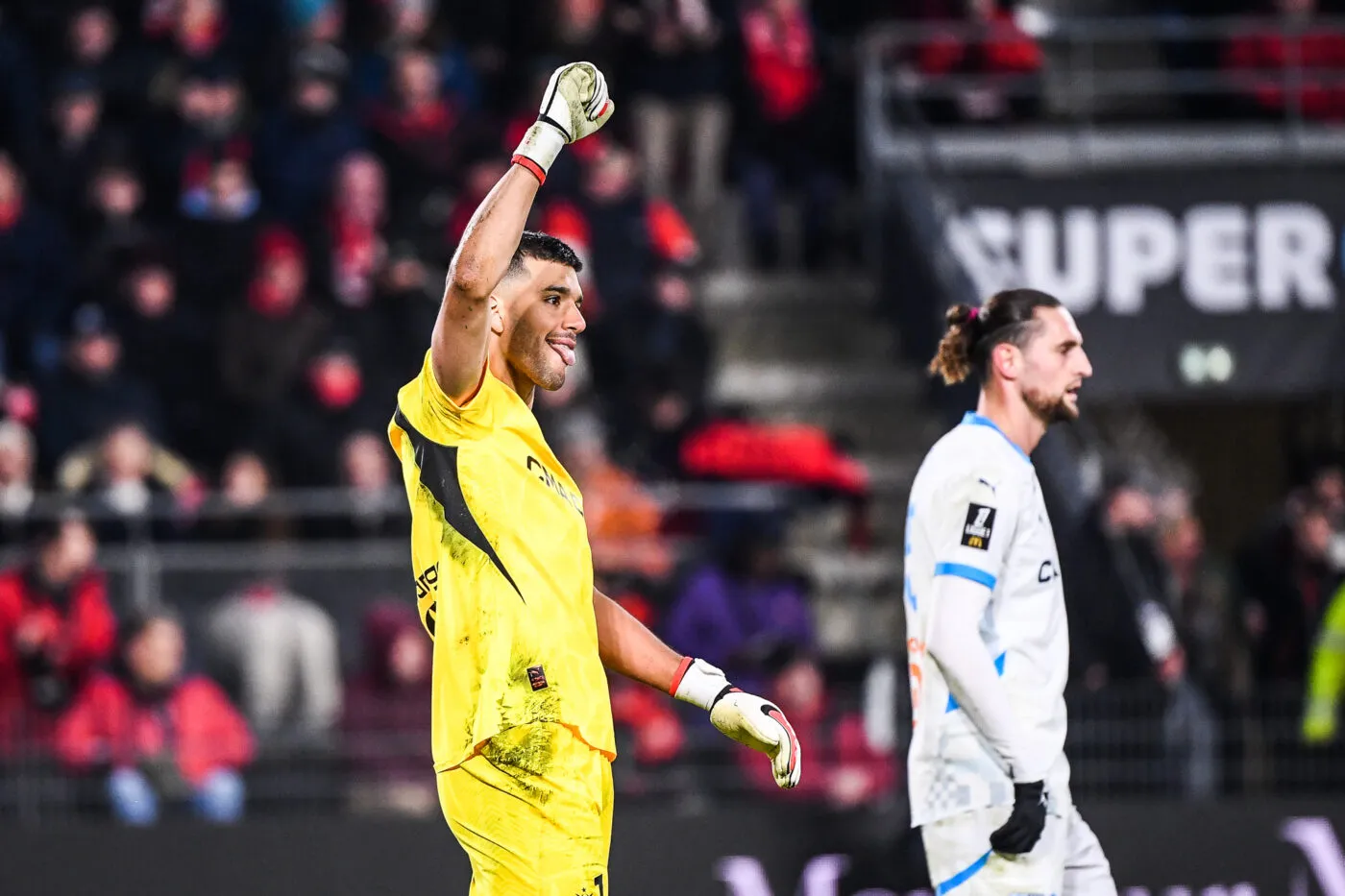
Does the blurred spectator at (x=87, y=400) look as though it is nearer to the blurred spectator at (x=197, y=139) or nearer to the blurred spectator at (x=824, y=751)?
the blurred spectator at (x=197, y=139)

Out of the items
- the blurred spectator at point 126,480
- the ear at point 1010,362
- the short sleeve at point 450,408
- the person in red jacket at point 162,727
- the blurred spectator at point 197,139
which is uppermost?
the blurred spectator at point 197,139

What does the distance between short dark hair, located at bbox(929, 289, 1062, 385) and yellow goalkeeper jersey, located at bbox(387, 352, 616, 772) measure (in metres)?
1.83

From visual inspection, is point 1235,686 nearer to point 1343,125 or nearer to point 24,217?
point 1343,125

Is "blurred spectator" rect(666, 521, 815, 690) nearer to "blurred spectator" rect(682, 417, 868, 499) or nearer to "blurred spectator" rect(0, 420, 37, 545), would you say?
"blurred spectator" rect(682, 417, 868, 499)

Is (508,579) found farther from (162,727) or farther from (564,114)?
(162,727)

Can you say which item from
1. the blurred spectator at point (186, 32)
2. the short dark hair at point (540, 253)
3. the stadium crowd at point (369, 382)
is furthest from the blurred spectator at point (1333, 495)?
the short dark hair at point (540, 253)

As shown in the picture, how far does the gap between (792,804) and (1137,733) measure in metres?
2.06

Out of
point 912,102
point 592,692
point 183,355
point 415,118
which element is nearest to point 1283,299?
point 912,102

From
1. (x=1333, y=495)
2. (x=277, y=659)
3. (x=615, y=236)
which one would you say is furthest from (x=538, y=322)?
(x=1333, y=495)

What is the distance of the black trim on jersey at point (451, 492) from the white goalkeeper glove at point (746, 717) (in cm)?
63

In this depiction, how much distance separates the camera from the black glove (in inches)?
244

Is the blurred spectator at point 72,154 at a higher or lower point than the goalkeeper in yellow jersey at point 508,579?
higher

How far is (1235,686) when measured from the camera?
11.8m

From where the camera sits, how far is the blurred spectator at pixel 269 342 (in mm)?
12445
